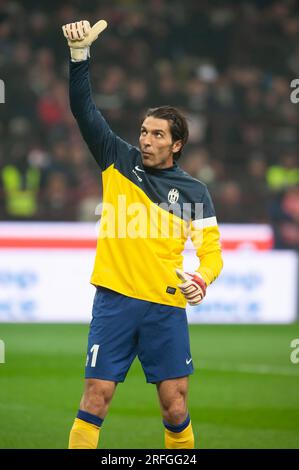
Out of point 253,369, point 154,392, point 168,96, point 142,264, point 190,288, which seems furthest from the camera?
point 168,96

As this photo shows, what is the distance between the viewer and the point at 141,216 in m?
6.11

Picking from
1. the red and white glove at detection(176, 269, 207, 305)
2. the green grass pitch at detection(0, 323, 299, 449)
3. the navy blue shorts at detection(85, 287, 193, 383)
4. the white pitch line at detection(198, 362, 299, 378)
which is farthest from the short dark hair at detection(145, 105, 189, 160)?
the white pitch line at detection(198, 362, 299, 378)

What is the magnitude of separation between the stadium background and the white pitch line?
2 centimetres

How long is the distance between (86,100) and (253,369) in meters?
6.25

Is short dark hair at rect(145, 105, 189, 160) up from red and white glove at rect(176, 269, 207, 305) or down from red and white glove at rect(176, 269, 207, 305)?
up

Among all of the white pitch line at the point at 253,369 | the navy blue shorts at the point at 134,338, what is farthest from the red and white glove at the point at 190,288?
the white pitch line at the point at 253,369

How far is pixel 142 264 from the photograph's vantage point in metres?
6.05

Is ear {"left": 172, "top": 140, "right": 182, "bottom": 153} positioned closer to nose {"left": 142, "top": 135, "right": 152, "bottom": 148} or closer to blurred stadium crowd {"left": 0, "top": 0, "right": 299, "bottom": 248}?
nose {"left": 142, "top": 135, "right": 152, "bottom": 148}

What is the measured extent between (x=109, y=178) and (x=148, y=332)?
921mm

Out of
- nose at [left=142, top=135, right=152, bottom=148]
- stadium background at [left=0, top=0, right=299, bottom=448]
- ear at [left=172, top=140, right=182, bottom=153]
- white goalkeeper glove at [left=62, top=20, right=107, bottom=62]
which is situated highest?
white goalkeeper glove at [left=62, top=20, right=107, bottom=62]

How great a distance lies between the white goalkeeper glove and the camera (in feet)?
19.5

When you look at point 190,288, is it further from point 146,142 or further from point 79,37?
point 79,37

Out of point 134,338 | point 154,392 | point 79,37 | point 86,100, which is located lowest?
point 154,392

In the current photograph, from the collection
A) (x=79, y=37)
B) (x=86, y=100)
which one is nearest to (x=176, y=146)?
(x=86, y=100)
